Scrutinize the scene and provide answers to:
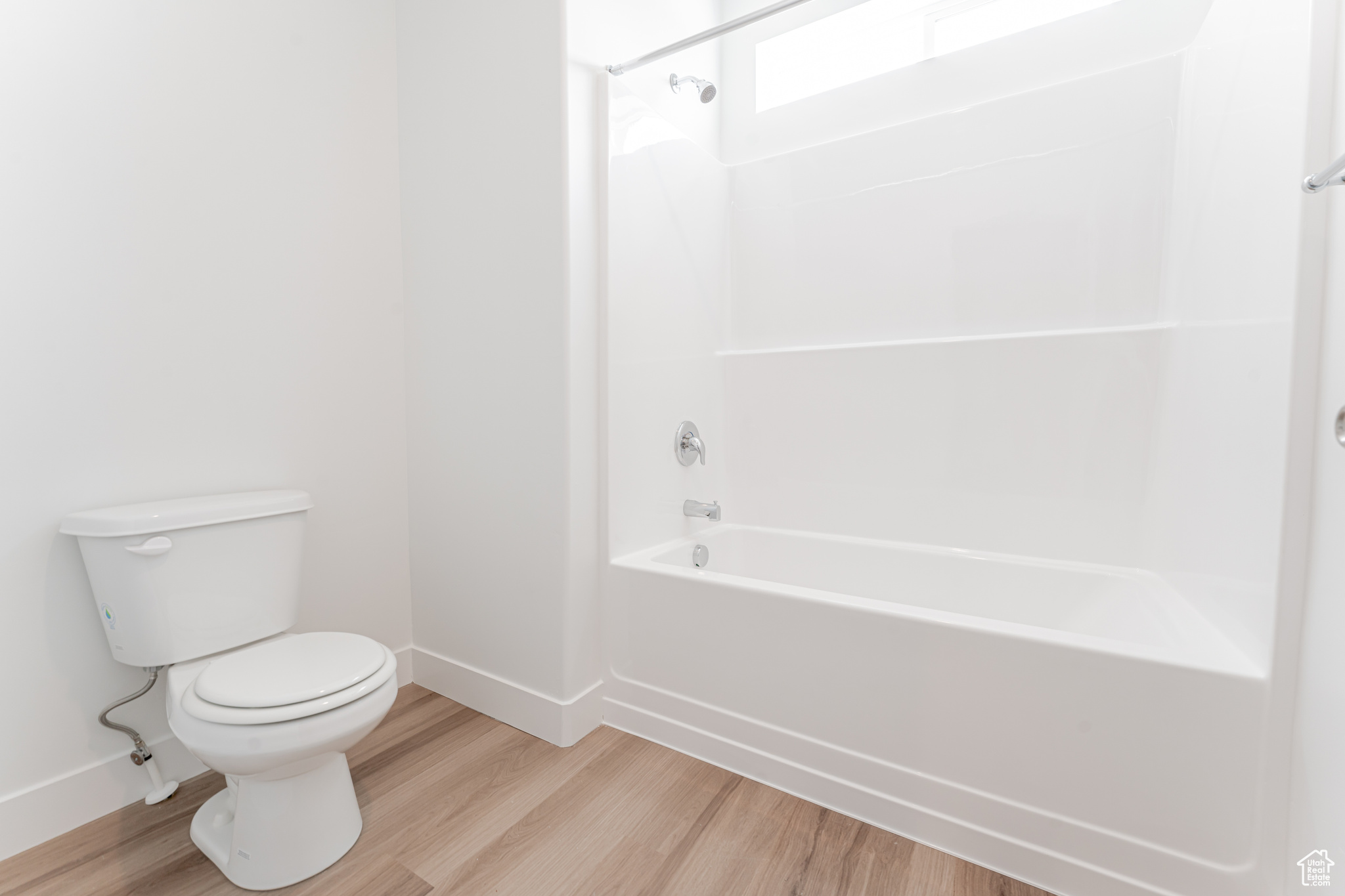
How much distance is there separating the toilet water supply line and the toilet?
12 centimetres

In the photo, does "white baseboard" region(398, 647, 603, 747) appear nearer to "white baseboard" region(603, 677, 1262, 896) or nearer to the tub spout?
"white baseboard" region(603, 677, 1262, 896)

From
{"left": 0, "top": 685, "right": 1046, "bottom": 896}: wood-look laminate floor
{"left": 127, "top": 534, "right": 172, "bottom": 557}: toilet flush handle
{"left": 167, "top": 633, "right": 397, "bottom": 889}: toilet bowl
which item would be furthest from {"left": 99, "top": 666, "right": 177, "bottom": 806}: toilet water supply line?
{"left": 127, "top": 534, "right": 172, "bottom": 557}: toilet flush handle

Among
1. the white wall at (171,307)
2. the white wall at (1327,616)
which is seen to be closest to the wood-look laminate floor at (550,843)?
the white wall at (171,307)

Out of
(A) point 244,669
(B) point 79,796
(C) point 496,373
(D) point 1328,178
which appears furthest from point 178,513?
(D) point 1328,178

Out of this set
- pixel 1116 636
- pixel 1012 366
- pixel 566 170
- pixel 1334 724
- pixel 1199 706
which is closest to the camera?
pixel 1334 724

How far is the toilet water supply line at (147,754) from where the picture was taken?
1.34 meters

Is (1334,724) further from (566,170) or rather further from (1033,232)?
(566,170)

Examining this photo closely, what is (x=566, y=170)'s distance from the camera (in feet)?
5.17

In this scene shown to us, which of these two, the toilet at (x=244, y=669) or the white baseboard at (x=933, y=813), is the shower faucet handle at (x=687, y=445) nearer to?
the white baseboard at (x=933, y=813)

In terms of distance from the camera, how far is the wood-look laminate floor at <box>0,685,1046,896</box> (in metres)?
1.15

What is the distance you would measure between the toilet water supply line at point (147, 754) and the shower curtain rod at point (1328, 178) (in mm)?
2302

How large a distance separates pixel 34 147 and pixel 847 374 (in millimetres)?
2133

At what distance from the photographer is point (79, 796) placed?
1.31 metres

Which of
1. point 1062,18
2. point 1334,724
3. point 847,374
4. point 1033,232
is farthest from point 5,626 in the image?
point 1062,18
